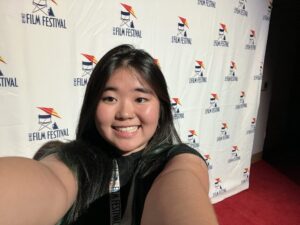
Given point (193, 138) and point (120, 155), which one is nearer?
point (120, 155)

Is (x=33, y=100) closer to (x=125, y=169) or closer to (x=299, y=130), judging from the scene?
(x=125, y=169)

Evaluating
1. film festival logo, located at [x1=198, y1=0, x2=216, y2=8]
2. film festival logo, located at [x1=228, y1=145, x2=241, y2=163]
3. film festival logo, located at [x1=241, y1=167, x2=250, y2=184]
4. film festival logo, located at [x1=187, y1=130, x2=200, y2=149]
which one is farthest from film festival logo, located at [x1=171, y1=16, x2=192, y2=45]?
film festival logo, located at [x1=241, y1=167, x2=250, y2=184]

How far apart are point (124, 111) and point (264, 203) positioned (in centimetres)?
205

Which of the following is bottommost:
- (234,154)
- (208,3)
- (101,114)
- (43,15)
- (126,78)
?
(234,154)

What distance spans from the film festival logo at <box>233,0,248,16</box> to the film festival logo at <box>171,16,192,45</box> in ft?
1.87

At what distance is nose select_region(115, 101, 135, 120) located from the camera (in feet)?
2.39

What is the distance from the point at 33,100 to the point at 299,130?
355 cm

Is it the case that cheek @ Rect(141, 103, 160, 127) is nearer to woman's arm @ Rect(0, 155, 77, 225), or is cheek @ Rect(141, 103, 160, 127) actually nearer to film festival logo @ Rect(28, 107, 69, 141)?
woman's arm @ Rect(0, 155, 77, 225)

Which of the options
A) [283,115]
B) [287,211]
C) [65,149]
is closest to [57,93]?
[65,149]

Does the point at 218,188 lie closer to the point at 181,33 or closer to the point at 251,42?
the point at 251,42

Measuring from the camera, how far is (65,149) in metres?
0.77

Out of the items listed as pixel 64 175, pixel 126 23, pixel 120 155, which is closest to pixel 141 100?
pixel 120 155

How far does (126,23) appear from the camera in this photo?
4.88ft

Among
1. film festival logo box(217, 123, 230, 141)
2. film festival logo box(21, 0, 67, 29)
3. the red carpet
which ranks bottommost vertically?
the red carpet
